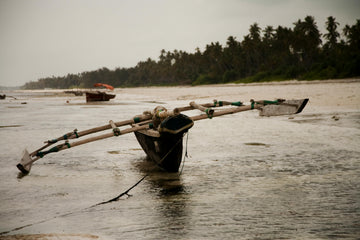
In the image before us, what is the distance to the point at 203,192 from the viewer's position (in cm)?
551

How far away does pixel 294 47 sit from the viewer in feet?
213

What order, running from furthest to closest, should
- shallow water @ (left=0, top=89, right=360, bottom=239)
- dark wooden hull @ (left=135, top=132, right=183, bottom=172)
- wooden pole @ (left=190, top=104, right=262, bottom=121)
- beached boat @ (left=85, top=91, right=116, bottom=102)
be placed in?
1. beached boat @ (left=85, top=91, right=116, bottom=102)
2. wooden pole @ (left=190, top=104, right=262, bottom=121)
3. dark wooden hull @ (left=135, top=132, right=183, bottom=172)
4. shallow water @ (left=0, top=89, right=360, bottom=239)

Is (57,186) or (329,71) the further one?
(329,71)

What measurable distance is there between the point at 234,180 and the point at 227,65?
81.8 metres

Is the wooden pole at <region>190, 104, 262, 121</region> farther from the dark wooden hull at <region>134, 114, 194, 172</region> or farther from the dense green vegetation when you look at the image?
the dense green vegetation

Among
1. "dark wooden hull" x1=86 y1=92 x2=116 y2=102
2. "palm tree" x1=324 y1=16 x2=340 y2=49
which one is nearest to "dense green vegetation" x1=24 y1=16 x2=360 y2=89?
"palm tree" x1=324 y1=16 x2=340 y2=49

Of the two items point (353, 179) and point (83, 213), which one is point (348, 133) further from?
point (83, 213)

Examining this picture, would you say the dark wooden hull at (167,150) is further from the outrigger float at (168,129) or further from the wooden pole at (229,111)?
the wooden pole at (229,111)

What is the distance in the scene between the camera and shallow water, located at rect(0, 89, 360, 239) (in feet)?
13.2

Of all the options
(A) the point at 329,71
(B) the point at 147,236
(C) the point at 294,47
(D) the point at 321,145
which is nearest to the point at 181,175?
(B) the point at 147,236

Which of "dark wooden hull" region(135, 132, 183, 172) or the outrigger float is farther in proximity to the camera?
"dark wooden hull" region(135, 132, 183, 172)

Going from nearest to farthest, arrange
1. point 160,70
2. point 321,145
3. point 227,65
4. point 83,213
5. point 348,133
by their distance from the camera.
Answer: point 83,213
point 321,145
point 348,133
point 227,65
point 160,70

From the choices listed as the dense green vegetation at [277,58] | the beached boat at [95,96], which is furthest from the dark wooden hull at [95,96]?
the dense green vegetation at [277,58]

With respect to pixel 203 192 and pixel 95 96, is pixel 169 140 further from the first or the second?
pixel 95 96
